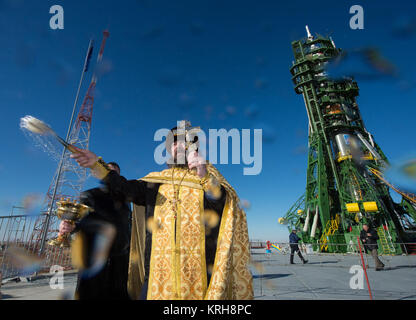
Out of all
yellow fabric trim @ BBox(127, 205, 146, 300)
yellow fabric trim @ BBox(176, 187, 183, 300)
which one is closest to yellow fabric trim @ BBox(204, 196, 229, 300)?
yellow fabric trim @ BBox(176, 187, 183, 300)

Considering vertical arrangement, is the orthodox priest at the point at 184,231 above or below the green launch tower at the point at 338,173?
below

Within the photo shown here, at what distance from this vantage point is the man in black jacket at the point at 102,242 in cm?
266

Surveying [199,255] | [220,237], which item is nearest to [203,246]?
[199,255]

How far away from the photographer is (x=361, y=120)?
25312 millimetres

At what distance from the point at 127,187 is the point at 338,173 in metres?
25.3

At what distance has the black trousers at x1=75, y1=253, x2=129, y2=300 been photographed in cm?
263

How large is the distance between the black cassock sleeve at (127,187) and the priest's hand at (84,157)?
0.74 ft

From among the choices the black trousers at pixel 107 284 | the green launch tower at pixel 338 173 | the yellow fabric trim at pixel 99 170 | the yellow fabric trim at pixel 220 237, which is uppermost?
the green launch tower at pixel 338 173

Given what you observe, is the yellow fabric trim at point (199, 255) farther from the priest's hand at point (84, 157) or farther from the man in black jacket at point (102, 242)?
the priest's hand at point (84, 157)

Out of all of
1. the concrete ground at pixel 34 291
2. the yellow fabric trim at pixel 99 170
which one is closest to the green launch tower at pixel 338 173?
the concrete ground at pixel 34 291

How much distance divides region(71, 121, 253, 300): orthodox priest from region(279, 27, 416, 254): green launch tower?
64.0 ft

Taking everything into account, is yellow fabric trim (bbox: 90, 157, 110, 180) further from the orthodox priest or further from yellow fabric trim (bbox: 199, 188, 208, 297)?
yellow fabric trim (bbox: 199, 188, 208, 297)
